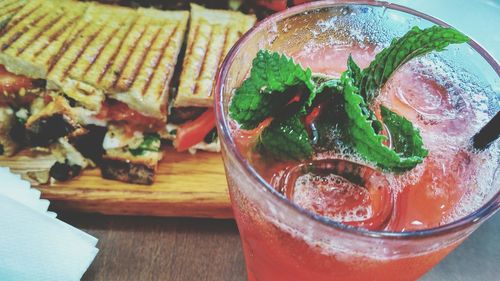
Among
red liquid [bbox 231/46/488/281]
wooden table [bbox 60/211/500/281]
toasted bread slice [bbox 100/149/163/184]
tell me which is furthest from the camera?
toasted bread slice [bbox 100/149/163/184]

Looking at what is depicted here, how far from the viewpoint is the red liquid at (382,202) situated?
87 centimetres

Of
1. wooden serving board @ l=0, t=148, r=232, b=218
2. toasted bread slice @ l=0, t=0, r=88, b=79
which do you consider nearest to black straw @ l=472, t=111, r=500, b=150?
wooden serving board @ l=0, t=148, r=232, b=218

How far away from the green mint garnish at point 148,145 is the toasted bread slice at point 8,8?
57 centimetres

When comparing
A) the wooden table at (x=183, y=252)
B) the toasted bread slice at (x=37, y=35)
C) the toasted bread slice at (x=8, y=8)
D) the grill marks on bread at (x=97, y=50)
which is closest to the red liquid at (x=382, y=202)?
the wooden table at (x=183, y=252)

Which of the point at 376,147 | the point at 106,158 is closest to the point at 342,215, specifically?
the point at 376,147

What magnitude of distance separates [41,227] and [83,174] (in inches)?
12.0

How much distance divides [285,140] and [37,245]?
0.71 metres

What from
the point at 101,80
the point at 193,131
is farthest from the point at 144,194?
the point at 101,80

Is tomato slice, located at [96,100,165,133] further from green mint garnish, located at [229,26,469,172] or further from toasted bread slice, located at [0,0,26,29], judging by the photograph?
green mint garnish, located at [229,26,469,172]

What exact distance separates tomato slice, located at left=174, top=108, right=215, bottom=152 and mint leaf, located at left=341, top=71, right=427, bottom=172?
2.51 ft

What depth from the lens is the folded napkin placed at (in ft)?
4.16

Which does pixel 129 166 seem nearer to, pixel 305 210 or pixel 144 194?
pixel 144 194

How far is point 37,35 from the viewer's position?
1.68 m

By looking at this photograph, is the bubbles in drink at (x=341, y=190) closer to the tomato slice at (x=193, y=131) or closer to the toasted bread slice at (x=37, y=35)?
the tomato slice at (x=193, y=131)
